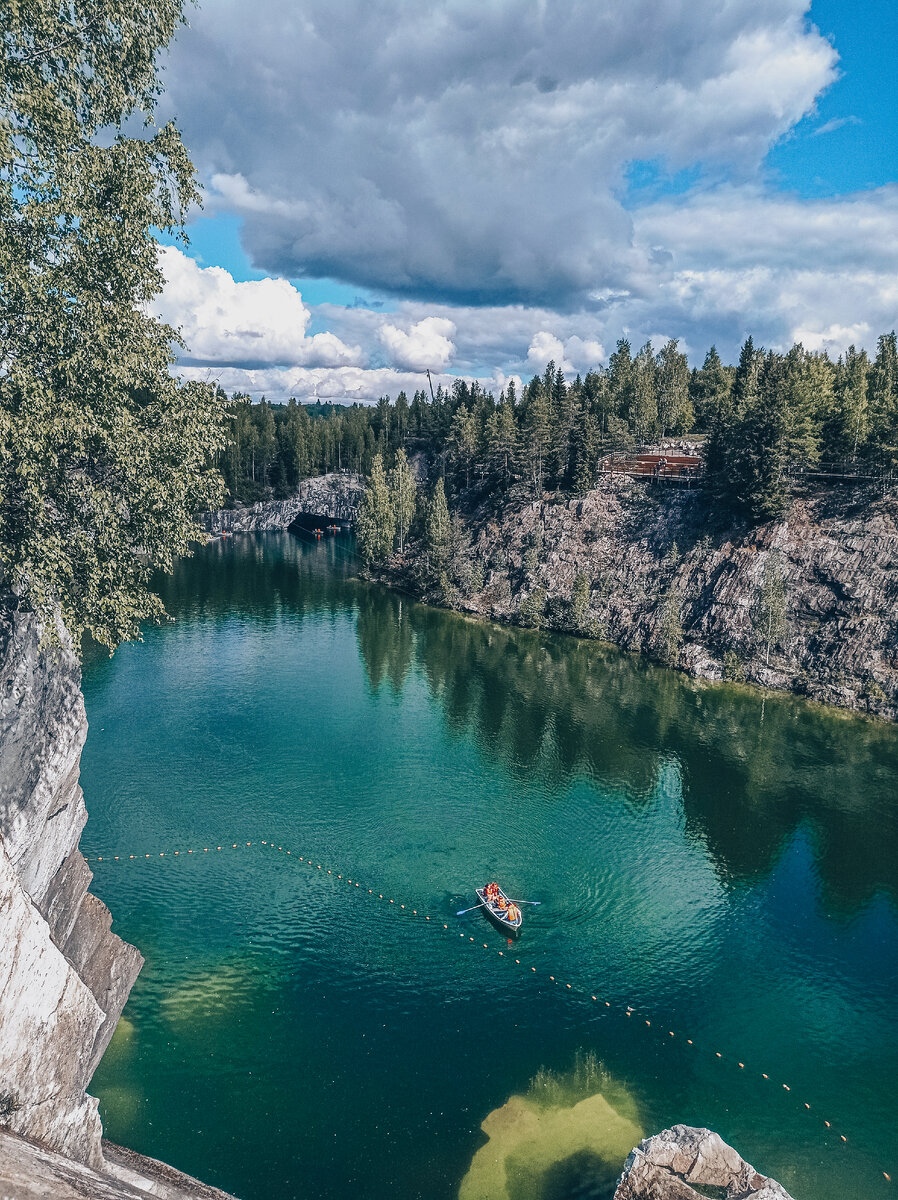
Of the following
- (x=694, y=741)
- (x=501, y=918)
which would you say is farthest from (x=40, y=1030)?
(x=694, y=741)

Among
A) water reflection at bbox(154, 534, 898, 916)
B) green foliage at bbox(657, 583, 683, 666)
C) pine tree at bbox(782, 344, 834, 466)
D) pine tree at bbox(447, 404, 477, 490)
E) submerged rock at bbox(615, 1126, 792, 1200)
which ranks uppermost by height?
pine tree at bbox(782, 344, 834, 466)

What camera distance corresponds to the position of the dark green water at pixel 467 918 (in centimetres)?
2736

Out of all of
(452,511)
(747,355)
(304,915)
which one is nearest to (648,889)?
(304,915)

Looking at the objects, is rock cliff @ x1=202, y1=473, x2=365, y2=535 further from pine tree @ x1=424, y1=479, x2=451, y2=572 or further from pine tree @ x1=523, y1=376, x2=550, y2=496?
pine tree @ x1=523, y1=376, x2=550, y2=496

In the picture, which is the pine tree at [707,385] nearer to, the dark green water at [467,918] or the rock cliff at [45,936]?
the dark green water at [467,918]

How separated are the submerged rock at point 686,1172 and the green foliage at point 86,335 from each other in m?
23.0

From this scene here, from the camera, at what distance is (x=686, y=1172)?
894 inches

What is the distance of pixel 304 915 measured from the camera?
125ft

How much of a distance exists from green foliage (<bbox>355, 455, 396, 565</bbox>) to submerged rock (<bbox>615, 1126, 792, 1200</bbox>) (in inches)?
4112

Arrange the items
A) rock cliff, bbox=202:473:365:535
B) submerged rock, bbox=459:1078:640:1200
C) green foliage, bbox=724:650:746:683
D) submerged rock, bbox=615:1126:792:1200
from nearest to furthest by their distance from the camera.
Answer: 1. submerged rock, bbox=615:1126:792:1200
2. submerged rock, bbox=459:1078:640:1200
3. green foliage, bbox=724:650:746:683
4. rock cliff, bbox=202:473:365:535

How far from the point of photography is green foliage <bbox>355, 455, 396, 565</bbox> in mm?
121688

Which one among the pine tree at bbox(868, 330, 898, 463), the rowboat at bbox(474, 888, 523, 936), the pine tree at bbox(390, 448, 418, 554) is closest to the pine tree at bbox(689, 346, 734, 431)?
the pine tree at bbox(868, 330, 898, 463)

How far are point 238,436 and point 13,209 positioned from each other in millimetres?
176849

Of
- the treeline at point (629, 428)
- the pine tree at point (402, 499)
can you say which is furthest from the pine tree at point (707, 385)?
the pine tree at point (402, 499)
